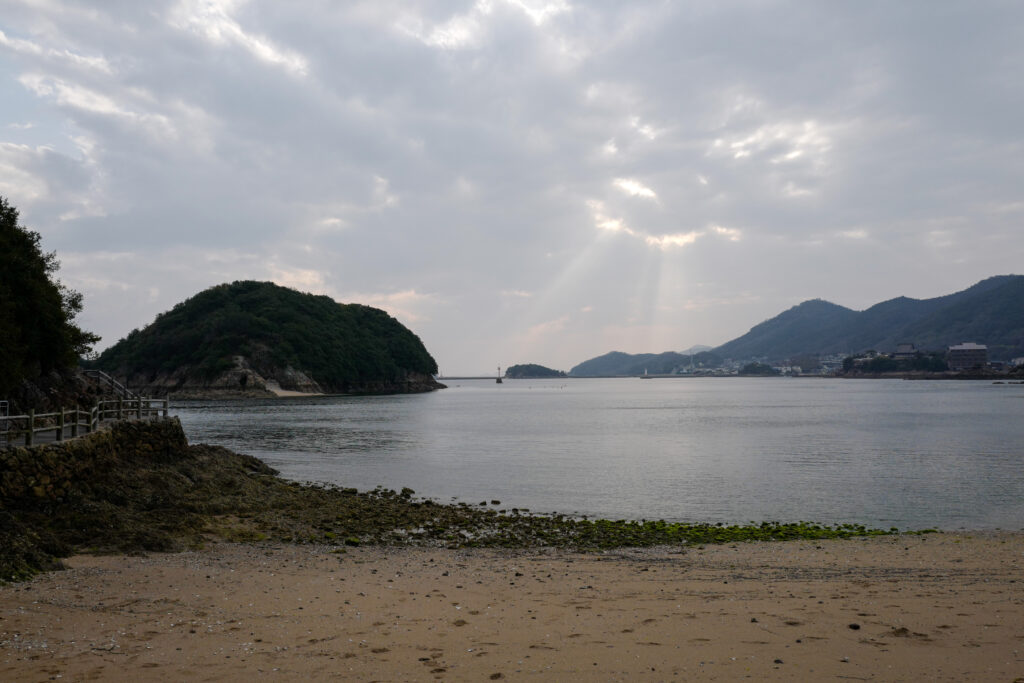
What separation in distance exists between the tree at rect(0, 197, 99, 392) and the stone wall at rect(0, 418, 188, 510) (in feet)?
27.9

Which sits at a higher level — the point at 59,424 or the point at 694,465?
the point at 59,424

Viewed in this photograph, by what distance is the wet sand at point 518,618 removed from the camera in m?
8.89

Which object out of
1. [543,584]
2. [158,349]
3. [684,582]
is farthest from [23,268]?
[158,349]

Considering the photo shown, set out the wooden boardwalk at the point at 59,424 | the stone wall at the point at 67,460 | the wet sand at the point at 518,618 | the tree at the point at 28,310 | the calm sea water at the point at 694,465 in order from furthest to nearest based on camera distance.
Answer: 1. the tree at the point at 28,310
2. the calm sea water at the point at 694,465
3. the wooden boardwalk at the point at 59,424
4. the stone wall at the point at 67,460
5. the wet sand at the point at 518,618

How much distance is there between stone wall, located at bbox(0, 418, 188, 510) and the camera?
1781 cm

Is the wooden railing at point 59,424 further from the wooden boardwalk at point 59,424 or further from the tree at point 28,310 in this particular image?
the tree at point 28,310

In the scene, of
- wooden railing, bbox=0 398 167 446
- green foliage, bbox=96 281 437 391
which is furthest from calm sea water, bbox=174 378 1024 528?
green foliage, bbox=96 281 437 391

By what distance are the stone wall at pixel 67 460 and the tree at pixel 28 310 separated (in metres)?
8.51

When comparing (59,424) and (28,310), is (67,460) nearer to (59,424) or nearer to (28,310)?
(59,424)

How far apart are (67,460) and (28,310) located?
62.3ft

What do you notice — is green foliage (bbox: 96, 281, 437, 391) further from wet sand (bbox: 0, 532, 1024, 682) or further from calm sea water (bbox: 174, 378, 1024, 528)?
wet sand (bbox: 0, 532, 1024, 682)

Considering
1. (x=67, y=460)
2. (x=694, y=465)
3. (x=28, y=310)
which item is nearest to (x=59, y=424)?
(x=67, y=460)

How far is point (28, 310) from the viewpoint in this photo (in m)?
34.4

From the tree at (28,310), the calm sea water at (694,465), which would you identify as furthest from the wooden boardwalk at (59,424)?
the calm sea water at (694,465)
